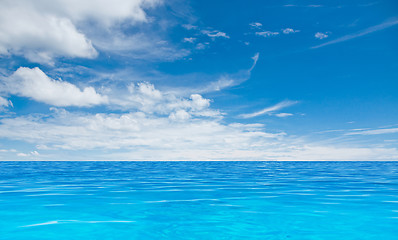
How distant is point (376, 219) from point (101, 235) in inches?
358

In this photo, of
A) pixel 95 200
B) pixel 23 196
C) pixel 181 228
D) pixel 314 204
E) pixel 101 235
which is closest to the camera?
pixel 101 235

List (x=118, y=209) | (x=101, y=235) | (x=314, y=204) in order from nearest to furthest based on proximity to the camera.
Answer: (x=101, y=235) → (x=118, y=209) → (x=314, y=204)

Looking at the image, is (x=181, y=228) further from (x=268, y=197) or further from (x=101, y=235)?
(x=268, y=197)

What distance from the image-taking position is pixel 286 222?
317 inches

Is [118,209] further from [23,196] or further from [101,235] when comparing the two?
[23,196]

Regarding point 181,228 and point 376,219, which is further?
point 376,219

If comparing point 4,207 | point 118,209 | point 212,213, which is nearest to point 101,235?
point 118,209

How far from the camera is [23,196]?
42.7 ft

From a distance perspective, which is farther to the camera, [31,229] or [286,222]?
[286,222]

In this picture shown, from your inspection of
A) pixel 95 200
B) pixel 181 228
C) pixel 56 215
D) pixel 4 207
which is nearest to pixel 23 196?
pixel 4 207

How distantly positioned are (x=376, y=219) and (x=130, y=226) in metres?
8.38

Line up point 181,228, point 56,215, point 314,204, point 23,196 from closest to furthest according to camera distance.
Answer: point 181,228 → point 56,215 → point 314,204 → point 23,196

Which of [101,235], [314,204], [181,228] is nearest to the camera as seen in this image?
[101,235]

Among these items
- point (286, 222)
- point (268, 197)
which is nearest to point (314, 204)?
point (268, 197)
